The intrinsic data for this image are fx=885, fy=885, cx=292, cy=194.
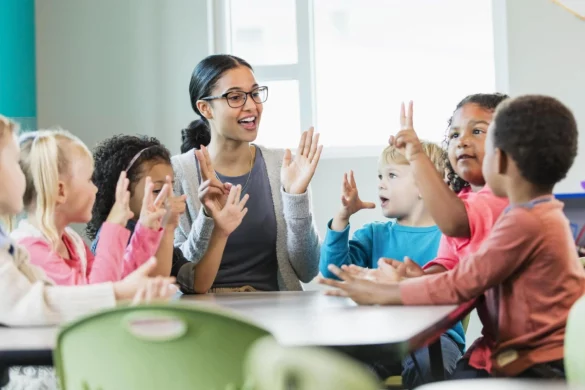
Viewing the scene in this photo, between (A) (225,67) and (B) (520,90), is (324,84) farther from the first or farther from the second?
(A) (225,67)

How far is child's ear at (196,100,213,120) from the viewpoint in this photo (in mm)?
2997

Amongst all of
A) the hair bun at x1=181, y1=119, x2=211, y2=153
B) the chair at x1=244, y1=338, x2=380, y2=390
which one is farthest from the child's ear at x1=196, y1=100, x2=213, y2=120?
the chair at x1=244, y1=338, x2=380, y2=390

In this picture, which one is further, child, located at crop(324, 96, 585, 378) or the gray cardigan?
the gray cardigan

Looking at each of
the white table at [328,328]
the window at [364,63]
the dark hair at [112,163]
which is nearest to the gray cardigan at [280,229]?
the dark hair at [112,163]

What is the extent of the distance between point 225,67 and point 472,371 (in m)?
1.40

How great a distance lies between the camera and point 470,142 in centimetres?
245

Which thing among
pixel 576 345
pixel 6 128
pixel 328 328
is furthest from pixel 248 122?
pixel 576 345

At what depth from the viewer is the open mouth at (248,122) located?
9.53 feet

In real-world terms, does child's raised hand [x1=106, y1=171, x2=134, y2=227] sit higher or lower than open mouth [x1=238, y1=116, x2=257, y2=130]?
lower

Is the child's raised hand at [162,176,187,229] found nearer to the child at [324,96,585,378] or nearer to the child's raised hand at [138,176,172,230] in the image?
the child's raised hand at [138,176,172,230]

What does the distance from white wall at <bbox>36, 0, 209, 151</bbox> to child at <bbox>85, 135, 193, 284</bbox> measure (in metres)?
1.82

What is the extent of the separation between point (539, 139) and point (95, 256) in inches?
44.1

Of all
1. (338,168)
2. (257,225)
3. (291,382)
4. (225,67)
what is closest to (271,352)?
(291,382)

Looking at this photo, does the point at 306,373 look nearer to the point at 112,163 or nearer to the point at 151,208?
the point at 151,208
